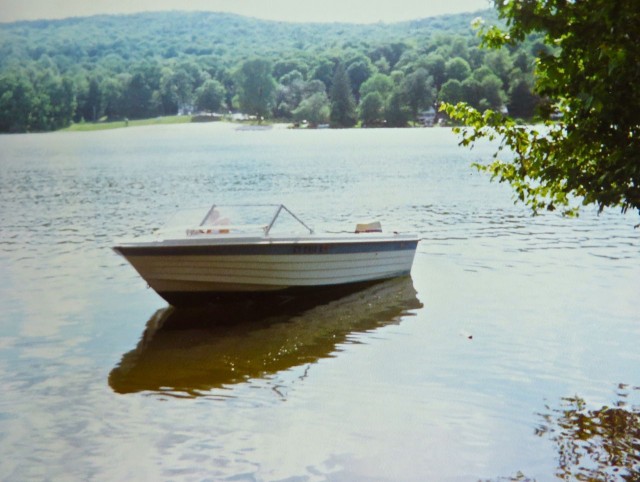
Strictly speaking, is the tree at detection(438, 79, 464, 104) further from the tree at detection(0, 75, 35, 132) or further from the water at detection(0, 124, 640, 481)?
the water at detection(0, 124, 640, 481)

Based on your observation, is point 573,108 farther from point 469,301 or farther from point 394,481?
point 469,301

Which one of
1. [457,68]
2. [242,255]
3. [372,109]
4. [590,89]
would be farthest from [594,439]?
[457,68]

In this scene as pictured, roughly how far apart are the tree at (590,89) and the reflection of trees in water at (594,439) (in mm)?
2473

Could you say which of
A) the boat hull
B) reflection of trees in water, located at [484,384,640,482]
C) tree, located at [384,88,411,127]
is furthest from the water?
tree, located at [384,88,411,127]

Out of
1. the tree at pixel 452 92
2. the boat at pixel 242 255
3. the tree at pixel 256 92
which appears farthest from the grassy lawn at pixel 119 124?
the boat at pixel 242 255

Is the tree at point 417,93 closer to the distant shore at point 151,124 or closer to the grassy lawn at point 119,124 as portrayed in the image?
the distant shore at point 151,124

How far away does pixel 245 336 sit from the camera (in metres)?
14.7

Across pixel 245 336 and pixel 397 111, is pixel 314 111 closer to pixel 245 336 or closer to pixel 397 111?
pixel 397 111

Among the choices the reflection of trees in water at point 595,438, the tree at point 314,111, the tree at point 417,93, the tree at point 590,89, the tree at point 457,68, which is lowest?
the tree at point 314,111

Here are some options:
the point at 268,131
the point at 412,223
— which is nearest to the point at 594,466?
the point at 412,223

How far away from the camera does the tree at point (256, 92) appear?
599 ft

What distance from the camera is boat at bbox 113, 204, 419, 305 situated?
593 inches

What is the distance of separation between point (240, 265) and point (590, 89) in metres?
8.06

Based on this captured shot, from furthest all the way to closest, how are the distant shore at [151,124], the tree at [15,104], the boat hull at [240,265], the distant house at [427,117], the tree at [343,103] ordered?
the distant shore at [151,124], the tree at [343,103], the tree at [15,104], the distant house at [427,117], the boat hull at [240,265]
